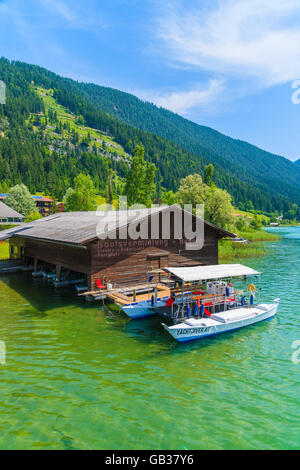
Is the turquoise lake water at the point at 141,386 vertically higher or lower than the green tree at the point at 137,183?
lower

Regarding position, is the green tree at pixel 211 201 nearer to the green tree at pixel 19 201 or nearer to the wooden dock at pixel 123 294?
the wooden dock at pixel 123 294

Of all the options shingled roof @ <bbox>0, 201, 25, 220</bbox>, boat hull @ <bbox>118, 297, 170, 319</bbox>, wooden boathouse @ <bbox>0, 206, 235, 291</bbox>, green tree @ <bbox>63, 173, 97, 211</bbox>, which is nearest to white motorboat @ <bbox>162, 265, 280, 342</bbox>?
boat hull @ <bbox>118, 297, 170, 319</bbox>

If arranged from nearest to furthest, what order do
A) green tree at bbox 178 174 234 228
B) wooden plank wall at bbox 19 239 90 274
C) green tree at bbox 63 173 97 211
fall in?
wooden plank wall at bbox 19 239 90 274 → green tree at bbox 178 174 234 228 → green tree at bbox 63 173 97 211

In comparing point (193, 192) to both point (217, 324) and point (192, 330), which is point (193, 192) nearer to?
point (217, 324)

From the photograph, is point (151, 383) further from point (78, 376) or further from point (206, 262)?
point (206, 262)

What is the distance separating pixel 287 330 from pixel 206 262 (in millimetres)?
12512

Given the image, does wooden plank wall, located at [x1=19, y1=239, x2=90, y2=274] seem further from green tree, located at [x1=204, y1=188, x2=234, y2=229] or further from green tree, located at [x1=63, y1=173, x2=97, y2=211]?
green tree, located at [x1=204, y1=188, x2=234, y2=229]

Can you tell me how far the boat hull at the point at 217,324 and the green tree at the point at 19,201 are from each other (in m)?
98.9

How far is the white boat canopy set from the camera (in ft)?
63.7

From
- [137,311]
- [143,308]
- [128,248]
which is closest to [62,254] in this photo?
[128,248]

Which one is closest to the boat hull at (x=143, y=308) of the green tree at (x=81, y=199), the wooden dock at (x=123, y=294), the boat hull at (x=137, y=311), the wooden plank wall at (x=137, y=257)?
the boat hull at (x=137, y=311)

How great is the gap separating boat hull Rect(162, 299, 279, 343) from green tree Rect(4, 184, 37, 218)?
324ft

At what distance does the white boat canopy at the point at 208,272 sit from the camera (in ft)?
63.7

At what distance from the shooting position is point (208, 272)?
20.8 m
